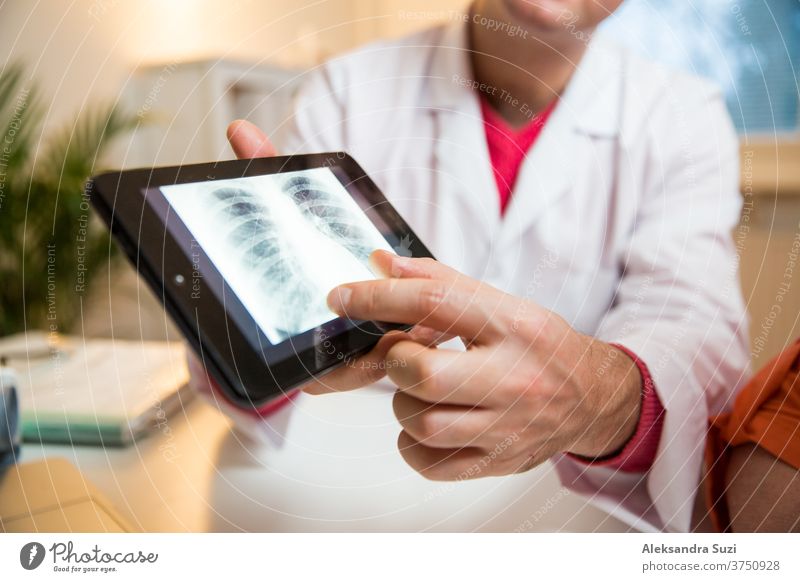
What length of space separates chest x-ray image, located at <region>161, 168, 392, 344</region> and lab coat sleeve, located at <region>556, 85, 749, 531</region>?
196mm

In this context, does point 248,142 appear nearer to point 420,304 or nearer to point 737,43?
point 420,304

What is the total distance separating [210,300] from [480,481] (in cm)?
22

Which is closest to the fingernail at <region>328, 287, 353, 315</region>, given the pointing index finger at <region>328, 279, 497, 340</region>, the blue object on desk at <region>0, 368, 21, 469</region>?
the pointing index finger at <region>328, 279, 497, 340</region>

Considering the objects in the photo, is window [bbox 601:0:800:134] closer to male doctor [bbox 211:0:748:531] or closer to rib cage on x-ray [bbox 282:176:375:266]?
male doctor [bbox 211:0:748:531]

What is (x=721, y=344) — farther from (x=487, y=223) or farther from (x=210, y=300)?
(x=210, y=300)

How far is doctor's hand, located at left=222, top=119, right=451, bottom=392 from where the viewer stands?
0.38 metres

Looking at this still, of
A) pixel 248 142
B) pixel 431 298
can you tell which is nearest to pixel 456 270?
pixel 431 298

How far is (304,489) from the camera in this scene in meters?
0.43

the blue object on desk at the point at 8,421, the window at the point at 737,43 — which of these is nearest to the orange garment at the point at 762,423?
the window at the point at 737,43

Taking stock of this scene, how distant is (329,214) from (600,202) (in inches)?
8.0

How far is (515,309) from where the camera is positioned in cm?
38

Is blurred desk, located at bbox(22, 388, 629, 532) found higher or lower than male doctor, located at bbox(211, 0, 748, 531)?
lower
